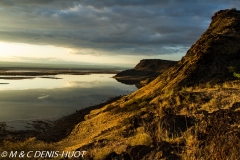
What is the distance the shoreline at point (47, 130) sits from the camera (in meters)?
18.7

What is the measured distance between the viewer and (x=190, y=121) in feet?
33.3

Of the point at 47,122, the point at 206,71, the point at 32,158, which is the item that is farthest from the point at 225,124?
the point at 47,122

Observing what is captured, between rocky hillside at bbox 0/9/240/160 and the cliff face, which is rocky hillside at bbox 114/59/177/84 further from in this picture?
rocky hillside at bbox 0/9/240/160

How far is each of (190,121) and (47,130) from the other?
14708mm

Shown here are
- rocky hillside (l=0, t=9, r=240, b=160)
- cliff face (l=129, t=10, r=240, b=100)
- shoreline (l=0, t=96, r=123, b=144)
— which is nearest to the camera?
rocky hillside (l=0, t=9, r=240, b=160)

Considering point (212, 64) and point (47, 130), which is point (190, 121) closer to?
point (212, 64)

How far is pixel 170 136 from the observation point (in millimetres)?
9211

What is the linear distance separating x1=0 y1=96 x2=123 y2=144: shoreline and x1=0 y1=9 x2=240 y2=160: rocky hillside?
4.64ft

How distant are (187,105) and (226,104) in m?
2.05

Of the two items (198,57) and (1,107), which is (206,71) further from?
(1,107)

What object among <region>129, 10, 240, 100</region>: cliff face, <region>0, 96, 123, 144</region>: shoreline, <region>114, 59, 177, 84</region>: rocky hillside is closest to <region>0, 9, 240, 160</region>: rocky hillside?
<region>129, 10, 240, 100</region>: cliff face

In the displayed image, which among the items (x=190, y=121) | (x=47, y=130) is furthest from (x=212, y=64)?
(x=47, y=130)

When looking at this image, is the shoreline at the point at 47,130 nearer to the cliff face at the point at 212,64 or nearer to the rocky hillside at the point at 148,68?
the cliff face at the point at 212,64

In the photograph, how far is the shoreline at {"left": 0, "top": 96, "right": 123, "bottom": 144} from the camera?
18.7m
